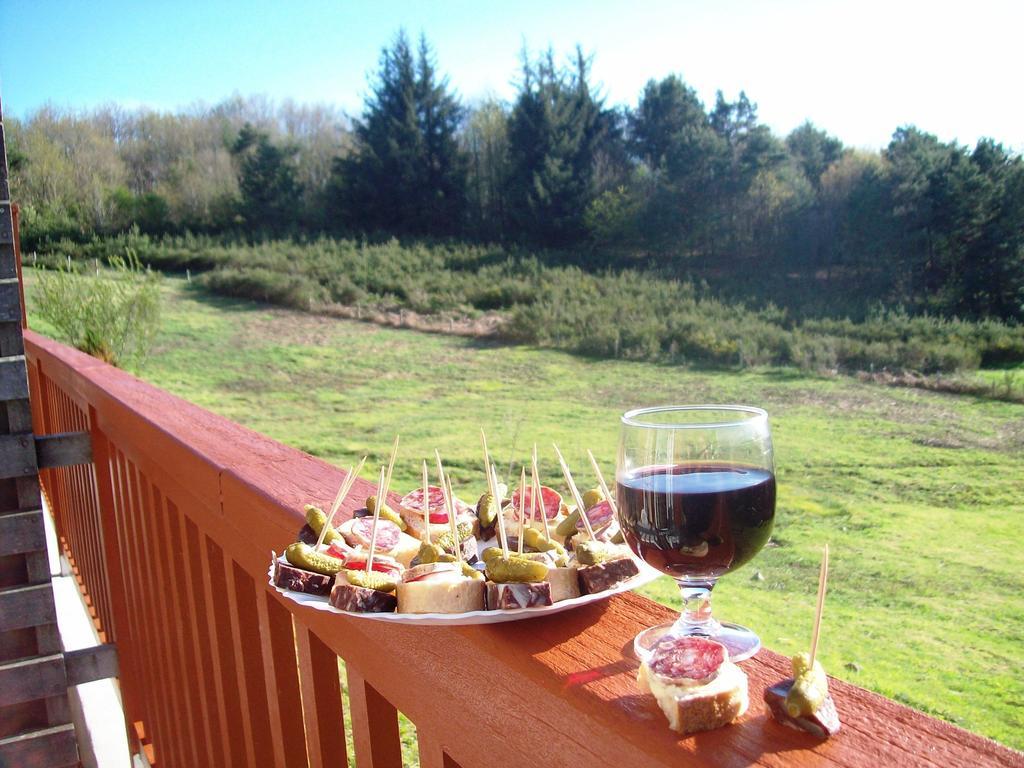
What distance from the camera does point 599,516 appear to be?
548 mm

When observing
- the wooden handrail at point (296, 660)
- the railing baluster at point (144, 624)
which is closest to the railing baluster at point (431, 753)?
the wooden handrail at point (296, 660)

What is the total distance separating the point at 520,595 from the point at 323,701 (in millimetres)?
319

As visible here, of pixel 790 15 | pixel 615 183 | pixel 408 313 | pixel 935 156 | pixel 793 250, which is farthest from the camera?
pixel 615 183

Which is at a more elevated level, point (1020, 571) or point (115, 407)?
point (115, 407)

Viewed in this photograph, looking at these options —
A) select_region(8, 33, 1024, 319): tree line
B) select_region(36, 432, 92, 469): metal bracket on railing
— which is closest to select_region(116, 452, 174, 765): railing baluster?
select_region(36, 432, 92, 469): metal bracket on railing

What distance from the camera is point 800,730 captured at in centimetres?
32

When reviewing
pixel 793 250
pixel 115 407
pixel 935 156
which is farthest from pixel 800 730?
pixel 793 250

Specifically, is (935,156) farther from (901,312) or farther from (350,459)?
(350,459)

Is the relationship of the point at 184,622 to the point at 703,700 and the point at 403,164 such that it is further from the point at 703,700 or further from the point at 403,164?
the point at 403,164

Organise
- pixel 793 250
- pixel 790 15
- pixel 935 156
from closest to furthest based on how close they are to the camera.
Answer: pixel 935 156
pixel 790 15
pixel 793 250

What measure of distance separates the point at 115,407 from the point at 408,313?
12.3 metres

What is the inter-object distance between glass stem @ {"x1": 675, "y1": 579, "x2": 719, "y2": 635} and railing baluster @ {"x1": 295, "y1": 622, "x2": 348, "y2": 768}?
0.32m

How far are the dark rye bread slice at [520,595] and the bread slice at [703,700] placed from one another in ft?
0.31

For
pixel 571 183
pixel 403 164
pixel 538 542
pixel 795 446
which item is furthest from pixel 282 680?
pixel 403 164
